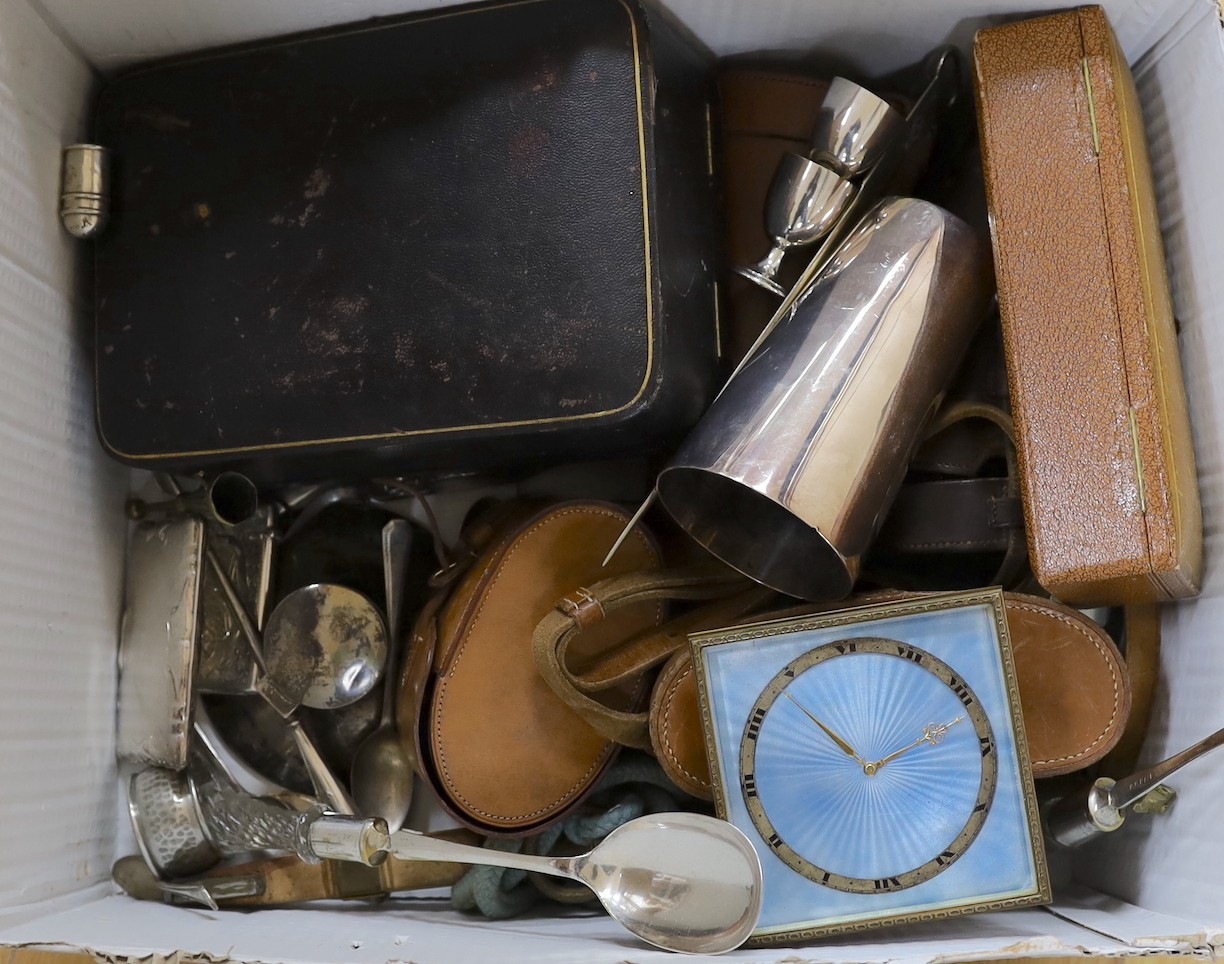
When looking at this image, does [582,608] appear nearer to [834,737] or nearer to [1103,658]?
[834,737]

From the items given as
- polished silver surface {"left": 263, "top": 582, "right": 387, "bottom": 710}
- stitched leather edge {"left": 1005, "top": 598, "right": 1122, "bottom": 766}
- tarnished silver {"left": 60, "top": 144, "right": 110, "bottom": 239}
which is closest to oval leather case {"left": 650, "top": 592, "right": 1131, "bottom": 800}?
stitched leather edge {"left": 1005, "top": 598, "right": 1122, "bottom": 766}

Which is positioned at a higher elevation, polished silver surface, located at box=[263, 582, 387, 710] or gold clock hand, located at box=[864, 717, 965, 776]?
polished silver surface, located at box=[263, 582, 387, 710]

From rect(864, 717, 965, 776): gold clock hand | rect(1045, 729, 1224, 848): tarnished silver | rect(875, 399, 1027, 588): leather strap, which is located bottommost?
rect(1045, 729, 1224, 848): tarnished silver

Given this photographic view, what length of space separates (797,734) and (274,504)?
0.56 m

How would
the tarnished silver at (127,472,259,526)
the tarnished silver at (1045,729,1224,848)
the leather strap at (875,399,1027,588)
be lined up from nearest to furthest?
the tarnished silver at (1045,729,1224,848), the leather strap at (875,399,1027,588), the tarnished silver at (127,472,259,526)

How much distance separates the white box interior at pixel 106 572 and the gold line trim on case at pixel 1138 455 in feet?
0.33

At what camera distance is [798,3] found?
0.94 meters

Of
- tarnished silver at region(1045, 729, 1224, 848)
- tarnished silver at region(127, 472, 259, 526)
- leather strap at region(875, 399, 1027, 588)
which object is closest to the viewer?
tarnished silver at region(1045, 729, 1224, 848)

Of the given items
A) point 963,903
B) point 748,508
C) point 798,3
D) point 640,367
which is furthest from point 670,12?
point 963,903

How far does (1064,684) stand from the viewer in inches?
34.3

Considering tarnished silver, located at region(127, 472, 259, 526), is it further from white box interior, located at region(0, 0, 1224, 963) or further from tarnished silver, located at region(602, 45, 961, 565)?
tarnished silver, located at region(602, 45, 961, 565)

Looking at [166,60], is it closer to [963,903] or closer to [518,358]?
[518,358]

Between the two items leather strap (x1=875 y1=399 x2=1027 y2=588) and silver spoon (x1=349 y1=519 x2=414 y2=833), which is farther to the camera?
silver spoon (x1=349 y1=519 x2=414 y2=833)

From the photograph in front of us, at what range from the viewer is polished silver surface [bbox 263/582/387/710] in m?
1.02
